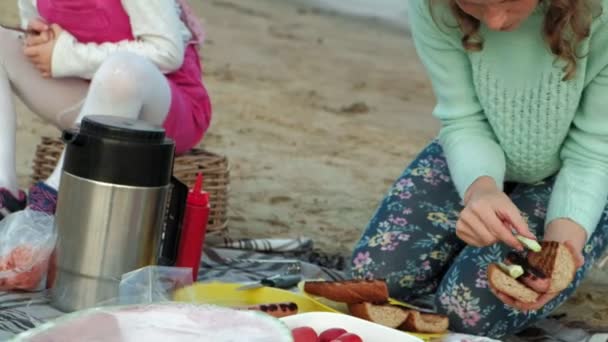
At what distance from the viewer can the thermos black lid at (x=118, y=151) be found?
2.16m

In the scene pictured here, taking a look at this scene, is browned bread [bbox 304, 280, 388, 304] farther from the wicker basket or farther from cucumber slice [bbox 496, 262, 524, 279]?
the wicker basket

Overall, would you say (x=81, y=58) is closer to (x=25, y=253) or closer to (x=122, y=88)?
(x=122, y=88)

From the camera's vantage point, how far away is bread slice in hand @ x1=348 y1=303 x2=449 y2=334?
218 cm

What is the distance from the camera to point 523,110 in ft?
8.03

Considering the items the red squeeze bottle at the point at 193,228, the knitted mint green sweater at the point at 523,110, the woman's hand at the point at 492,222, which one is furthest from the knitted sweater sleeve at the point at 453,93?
the red squeeze bottle at the point at 193,228

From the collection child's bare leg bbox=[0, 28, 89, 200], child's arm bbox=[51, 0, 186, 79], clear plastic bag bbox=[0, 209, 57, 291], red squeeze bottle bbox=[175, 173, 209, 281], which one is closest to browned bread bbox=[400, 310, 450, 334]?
red squeeze bottle bbox=[175, 173, 209, 281]

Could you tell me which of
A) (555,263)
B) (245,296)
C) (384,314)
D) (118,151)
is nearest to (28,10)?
(118,151)

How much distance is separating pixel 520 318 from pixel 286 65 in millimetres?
4002

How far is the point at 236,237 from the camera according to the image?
316 cm

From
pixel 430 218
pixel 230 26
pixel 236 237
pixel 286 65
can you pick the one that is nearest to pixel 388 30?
pixel 230 26

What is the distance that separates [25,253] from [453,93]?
94cm

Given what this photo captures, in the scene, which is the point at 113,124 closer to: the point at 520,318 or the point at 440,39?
the point at 440,39

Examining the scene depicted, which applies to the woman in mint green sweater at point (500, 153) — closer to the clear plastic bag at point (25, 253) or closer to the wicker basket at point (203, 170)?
the wicker basket at point (203, 170)

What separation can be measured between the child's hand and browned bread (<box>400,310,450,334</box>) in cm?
118
